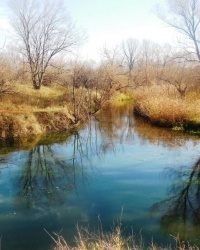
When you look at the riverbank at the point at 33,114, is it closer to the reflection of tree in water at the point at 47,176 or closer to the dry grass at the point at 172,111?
the reflection of tree in water at the point at 47,176

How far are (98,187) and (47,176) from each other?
1981 millimetres

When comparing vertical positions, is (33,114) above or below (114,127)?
above

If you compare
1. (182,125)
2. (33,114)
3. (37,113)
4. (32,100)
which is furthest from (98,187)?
(32,100)

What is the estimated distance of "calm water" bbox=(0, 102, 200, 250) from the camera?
22.3 ft

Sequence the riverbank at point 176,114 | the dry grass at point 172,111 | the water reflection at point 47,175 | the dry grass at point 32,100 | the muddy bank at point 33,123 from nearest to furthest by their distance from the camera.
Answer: the water reflection at point 47,175 → the muddy bank at point 33,123 → the riverbank at point 176,114 → the dry grass at point 172,111 → the dry grass at point 32,100

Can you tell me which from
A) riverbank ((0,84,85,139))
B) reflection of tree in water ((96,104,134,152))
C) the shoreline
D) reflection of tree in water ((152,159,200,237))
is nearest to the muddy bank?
riverbank ((0,84,85,139))

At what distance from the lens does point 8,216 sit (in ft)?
24.1

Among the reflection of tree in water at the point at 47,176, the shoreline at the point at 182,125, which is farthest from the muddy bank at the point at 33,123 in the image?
the shoreline at the point at 182,125

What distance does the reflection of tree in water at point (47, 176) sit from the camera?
27.8ft

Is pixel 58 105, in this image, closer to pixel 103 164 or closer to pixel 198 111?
pixel 198 111

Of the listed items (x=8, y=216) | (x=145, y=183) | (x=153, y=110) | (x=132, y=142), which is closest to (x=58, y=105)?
(x=153, y=110)

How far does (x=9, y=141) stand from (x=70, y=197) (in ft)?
24.9

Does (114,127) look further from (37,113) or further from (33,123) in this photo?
(33,123)

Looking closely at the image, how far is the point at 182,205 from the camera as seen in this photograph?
7.91 m
